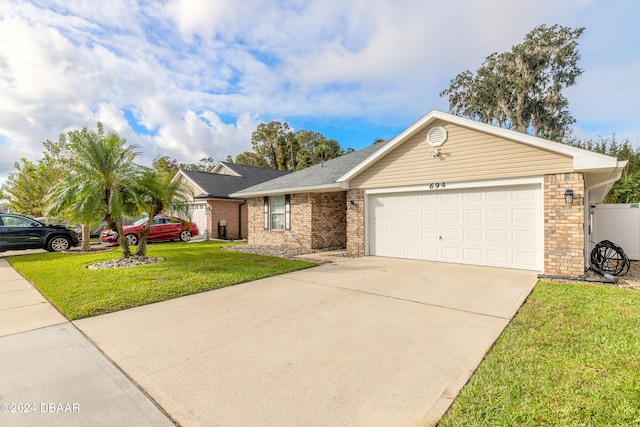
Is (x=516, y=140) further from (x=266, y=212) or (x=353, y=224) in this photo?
(x=266, y=212)

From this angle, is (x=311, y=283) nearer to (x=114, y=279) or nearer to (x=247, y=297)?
(x=247, y=297)

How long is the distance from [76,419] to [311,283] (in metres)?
4.82

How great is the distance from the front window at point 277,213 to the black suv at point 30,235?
937 centimetres

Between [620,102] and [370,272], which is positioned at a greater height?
[620,102]

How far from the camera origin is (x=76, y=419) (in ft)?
7.67

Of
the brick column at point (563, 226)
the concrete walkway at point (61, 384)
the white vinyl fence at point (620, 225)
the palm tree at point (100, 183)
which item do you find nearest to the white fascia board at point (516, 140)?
the brick column at point (563, 226)

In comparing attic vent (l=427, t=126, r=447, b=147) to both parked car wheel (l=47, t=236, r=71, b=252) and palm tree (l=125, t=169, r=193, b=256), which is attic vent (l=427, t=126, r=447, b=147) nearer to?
palm tree (l=125, t=169, r=193, b=256)

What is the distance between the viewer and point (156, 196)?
975cm

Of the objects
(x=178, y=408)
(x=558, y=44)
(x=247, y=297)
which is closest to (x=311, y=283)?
(x=247, y=297)

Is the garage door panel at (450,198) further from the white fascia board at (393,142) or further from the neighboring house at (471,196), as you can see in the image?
the white fascia board at (393,142)

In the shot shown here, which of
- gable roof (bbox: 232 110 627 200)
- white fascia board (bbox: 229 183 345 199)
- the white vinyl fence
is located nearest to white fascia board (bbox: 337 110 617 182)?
gable roof (bbox: 232 110 627 200)

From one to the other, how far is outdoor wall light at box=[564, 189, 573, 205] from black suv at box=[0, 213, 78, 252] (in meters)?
18.7

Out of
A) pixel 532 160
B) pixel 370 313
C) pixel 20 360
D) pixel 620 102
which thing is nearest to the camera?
pixel 20 360

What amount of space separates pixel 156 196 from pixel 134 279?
3.49m
